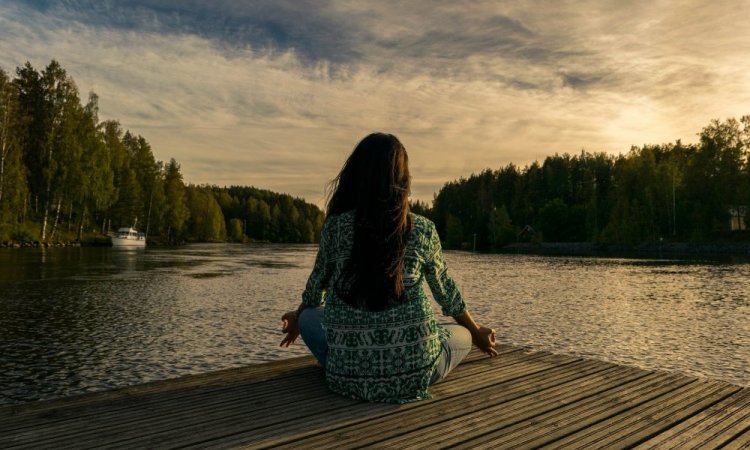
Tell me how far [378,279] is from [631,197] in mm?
103590

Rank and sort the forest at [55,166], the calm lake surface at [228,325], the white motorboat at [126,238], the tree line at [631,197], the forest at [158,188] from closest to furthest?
the calm lake surface at [228,325] < the forest at [55,166] < the forest at [158,188] < the white motorboat at [126,238] < the tree line at [631,197]

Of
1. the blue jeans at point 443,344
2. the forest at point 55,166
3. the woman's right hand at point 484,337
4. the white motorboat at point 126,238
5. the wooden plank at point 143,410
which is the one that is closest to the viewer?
the wooden plank at point 143,410

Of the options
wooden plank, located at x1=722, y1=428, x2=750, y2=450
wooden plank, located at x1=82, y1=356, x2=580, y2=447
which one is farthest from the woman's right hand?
wooden plank, located at x1=722, y1=428, x2=750, y2=450

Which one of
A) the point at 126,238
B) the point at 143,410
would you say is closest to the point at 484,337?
the point at 143,410

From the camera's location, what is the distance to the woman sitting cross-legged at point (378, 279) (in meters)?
4.27

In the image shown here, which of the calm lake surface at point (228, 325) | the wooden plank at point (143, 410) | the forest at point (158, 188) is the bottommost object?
the calm lake surface at point (228, 325)

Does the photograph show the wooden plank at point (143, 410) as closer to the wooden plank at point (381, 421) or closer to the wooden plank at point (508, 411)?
the wooden plank at point (381, 421)

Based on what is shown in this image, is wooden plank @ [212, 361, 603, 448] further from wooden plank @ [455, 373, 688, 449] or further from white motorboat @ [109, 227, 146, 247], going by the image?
white motorboat @ [109, 227, 146, 247]

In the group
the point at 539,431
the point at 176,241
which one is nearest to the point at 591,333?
the point at 539,431

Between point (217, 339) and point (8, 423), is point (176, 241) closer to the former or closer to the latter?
point (217, 339)

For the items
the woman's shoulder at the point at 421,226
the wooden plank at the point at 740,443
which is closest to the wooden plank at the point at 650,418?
the wooden plank at the point at 740,443

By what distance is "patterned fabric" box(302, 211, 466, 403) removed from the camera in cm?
437

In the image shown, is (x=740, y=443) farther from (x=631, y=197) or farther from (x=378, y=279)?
(x=631, y=197)

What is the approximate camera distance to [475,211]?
542 ft
